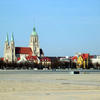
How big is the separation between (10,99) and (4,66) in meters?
170

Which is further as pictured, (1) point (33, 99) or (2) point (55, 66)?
(2) point (55, 66)

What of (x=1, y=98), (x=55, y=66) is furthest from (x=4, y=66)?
(x=1, y=98)

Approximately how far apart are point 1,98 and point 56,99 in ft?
10.8

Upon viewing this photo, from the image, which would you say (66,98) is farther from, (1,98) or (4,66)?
(4,66)

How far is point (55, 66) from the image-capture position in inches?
7859

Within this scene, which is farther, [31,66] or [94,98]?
[31,66]

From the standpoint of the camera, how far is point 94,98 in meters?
20.3

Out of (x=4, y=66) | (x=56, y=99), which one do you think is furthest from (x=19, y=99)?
(x=4, y=66)

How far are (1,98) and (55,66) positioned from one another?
17955 cm

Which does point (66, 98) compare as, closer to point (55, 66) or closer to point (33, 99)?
point (33, 99)

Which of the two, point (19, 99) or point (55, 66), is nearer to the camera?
point (19, 99)

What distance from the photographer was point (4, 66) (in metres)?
188

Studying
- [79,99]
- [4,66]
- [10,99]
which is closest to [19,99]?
[10,99]

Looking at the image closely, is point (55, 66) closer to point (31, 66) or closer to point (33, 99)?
point (31, 66)
